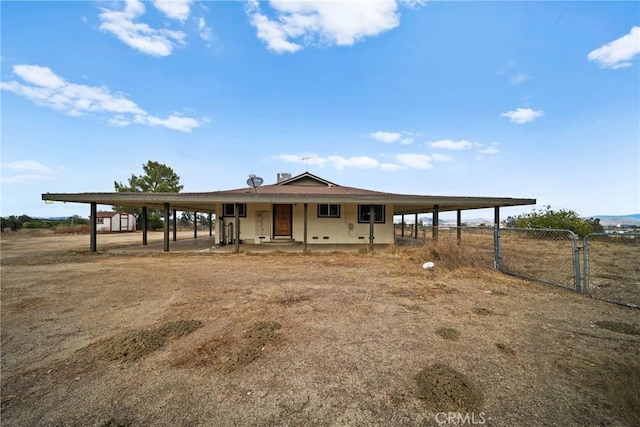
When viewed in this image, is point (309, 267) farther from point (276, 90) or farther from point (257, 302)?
point (276, 90)

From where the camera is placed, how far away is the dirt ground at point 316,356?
6.48 ft

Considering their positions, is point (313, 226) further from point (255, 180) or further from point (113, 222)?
point (113, 222)

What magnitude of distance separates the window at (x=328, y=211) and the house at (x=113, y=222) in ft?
88.9

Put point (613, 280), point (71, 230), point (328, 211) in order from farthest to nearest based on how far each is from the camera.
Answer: point (71, 230) → point (328, 211) → point (613, 280)

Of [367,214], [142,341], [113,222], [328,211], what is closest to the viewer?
[142,341]

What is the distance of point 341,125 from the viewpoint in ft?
66.5

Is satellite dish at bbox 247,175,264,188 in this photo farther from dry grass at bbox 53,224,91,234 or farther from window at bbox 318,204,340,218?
dry grass at bbox 53,224,91,234

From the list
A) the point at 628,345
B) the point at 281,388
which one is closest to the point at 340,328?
the point at 281,388

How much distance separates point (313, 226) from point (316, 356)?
11.0 meters

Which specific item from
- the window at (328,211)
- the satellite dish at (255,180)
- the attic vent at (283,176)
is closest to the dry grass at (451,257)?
the window at (328,211)

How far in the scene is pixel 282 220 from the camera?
14031 millimetres

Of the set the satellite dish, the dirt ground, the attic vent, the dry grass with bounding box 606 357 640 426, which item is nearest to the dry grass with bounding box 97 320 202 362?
the dirt ground

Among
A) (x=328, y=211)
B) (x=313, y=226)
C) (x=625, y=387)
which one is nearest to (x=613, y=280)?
(x=625, y=387)

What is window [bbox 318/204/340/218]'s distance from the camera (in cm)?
1373
